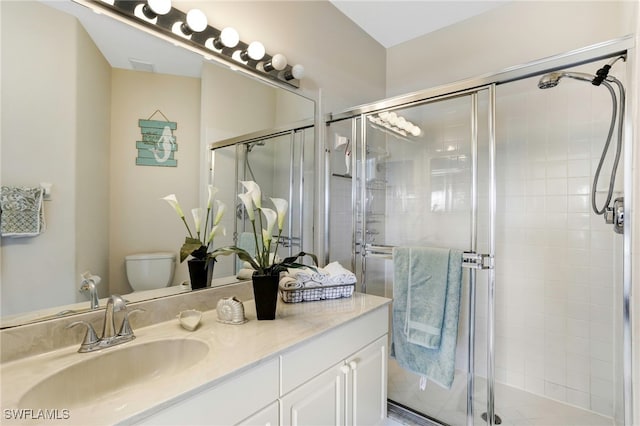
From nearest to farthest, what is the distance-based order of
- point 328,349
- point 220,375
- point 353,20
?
point 220,375
point 328,349
point 353,20

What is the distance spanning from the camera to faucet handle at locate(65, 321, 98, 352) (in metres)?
0.91

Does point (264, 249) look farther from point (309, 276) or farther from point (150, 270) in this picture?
point (150, 270)

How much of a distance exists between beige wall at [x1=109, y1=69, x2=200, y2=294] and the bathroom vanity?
11.1 inches

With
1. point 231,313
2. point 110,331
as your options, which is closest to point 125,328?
point 110,331

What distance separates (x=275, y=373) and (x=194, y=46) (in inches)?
53.7

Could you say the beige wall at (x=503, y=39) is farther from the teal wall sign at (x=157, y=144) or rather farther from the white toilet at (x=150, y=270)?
the white toilet at (x=150, y=270)

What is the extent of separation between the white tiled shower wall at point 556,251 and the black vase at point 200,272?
1.88 m

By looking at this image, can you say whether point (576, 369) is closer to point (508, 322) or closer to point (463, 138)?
point (508, 322)

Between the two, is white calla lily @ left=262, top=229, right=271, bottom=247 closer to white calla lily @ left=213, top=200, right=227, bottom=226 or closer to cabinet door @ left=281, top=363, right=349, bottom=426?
white calla lily @ left=213, top=200, right=227, bottom=226

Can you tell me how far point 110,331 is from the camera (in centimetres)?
97

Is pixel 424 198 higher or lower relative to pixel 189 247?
higher

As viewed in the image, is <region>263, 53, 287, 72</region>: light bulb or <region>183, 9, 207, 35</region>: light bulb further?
<region>263, 53, 287, 72</region>: light bulb

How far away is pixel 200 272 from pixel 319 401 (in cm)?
71

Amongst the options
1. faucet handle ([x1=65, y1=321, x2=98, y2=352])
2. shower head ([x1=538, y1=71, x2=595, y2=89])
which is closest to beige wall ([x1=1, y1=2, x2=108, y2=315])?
faucet handle ([x1=65, y1=321, x2=98, y2=352])
